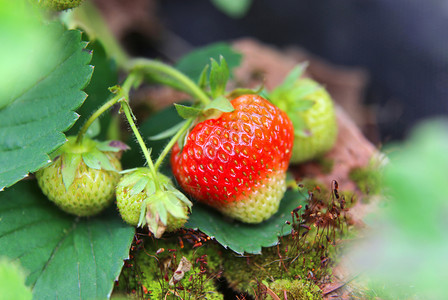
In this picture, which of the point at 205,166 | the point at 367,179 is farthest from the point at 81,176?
the point at 367,179

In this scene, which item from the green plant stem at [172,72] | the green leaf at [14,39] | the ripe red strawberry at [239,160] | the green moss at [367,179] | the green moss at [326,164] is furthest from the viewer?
the green moss at [326,164]

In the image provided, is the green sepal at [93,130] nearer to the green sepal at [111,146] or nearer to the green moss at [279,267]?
the green sepal at [111,146]

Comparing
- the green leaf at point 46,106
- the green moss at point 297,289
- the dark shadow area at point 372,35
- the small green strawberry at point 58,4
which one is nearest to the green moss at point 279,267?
the green moss at point 297,289

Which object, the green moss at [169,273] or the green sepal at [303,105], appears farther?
the green sepal at [303,105]

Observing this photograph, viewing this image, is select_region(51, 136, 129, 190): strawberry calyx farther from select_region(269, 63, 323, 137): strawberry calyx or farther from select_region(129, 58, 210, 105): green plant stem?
select_region(269, 63, 323, 137): strawberry calyx

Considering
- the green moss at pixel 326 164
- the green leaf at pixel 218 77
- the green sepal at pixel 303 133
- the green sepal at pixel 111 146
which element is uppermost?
the green leaf at pixel 218 77

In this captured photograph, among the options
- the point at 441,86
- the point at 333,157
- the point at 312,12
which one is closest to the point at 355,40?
the point at 312,12

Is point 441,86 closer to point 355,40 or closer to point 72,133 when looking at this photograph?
point 355,40

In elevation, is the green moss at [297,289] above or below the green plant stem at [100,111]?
below

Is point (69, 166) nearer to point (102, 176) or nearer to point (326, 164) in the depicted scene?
point (102, 176)
